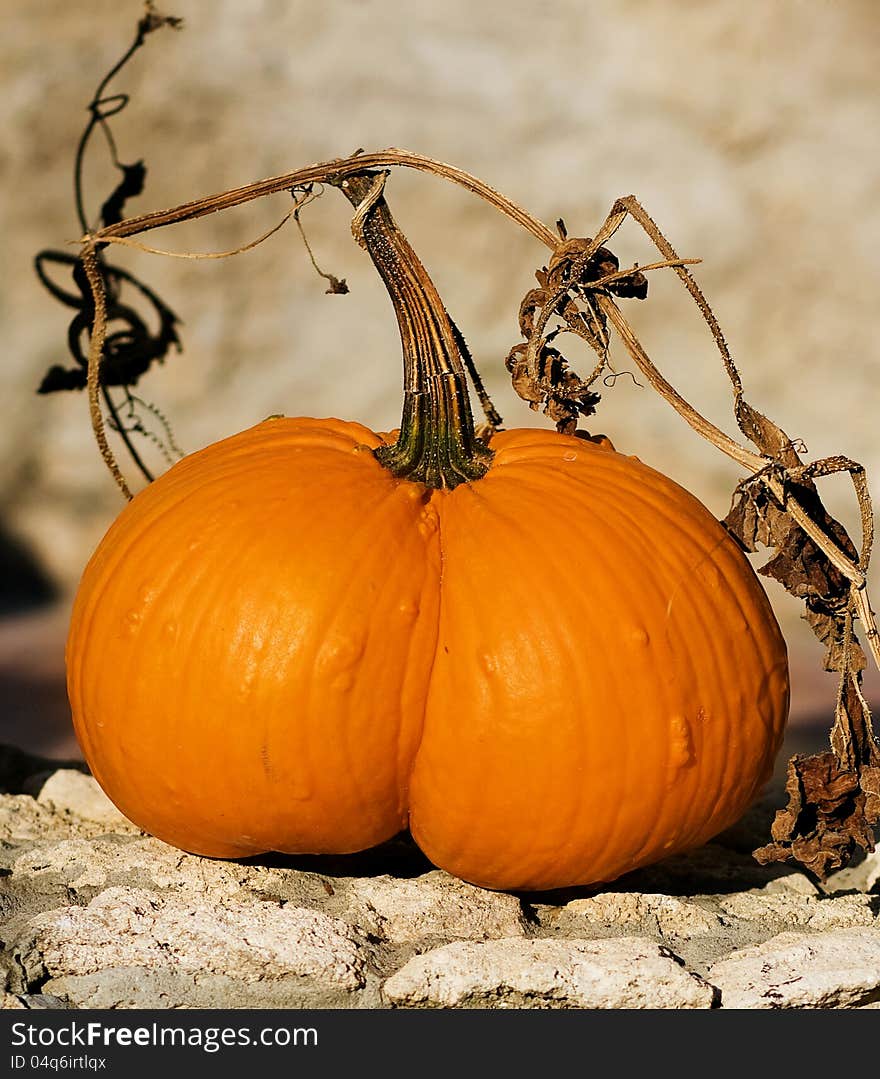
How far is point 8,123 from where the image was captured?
3680 mm

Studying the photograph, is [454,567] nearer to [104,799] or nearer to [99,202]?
[104,799]

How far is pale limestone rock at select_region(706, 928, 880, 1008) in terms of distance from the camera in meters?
1.76

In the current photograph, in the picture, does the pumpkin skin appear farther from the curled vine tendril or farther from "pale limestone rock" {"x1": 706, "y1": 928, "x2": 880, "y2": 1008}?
the curled vine tendril

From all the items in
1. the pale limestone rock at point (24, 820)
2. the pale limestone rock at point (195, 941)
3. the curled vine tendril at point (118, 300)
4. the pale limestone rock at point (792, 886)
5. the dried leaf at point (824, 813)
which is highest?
the curled vine tendril at point (118, 300)

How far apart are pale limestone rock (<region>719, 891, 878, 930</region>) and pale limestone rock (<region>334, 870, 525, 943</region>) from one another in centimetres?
35

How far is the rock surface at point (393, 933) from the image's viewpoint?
69.2 inches

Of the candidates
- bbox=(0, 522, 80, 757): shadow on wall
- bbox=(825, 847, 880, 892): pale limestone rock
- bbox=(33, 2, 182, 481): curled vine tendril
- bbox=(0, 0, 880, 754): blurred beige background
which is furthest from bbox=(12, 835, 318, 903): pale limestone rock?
bbox=(0, 0, 880, 754): blurred beige background

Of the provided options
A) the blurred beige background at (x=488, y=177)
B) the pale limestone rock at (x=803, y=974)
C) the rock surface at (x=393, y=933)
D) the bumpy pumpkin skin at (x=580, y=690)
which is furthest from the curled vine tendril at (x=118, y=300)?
the pale limestone rock at (x=803, y=974)

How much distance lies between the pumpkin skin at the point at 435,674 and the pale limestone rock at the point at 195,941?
126 mm

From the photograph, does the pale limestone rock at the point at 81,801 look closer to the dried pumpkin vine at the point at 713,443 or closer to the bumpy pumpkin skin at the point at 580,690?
the bumpy pumpkin skin at the point at 580,690

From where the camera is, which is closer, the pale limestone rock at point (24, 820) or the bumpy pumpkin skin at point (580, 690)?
the bumpy pumpkin skin at point (580, 690)

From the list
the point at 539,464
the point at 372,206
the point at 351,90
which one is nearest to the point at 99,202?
the point at 351,90

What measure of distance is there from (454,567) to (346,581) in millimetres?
157

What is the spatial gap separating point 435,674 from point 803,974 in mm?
627
